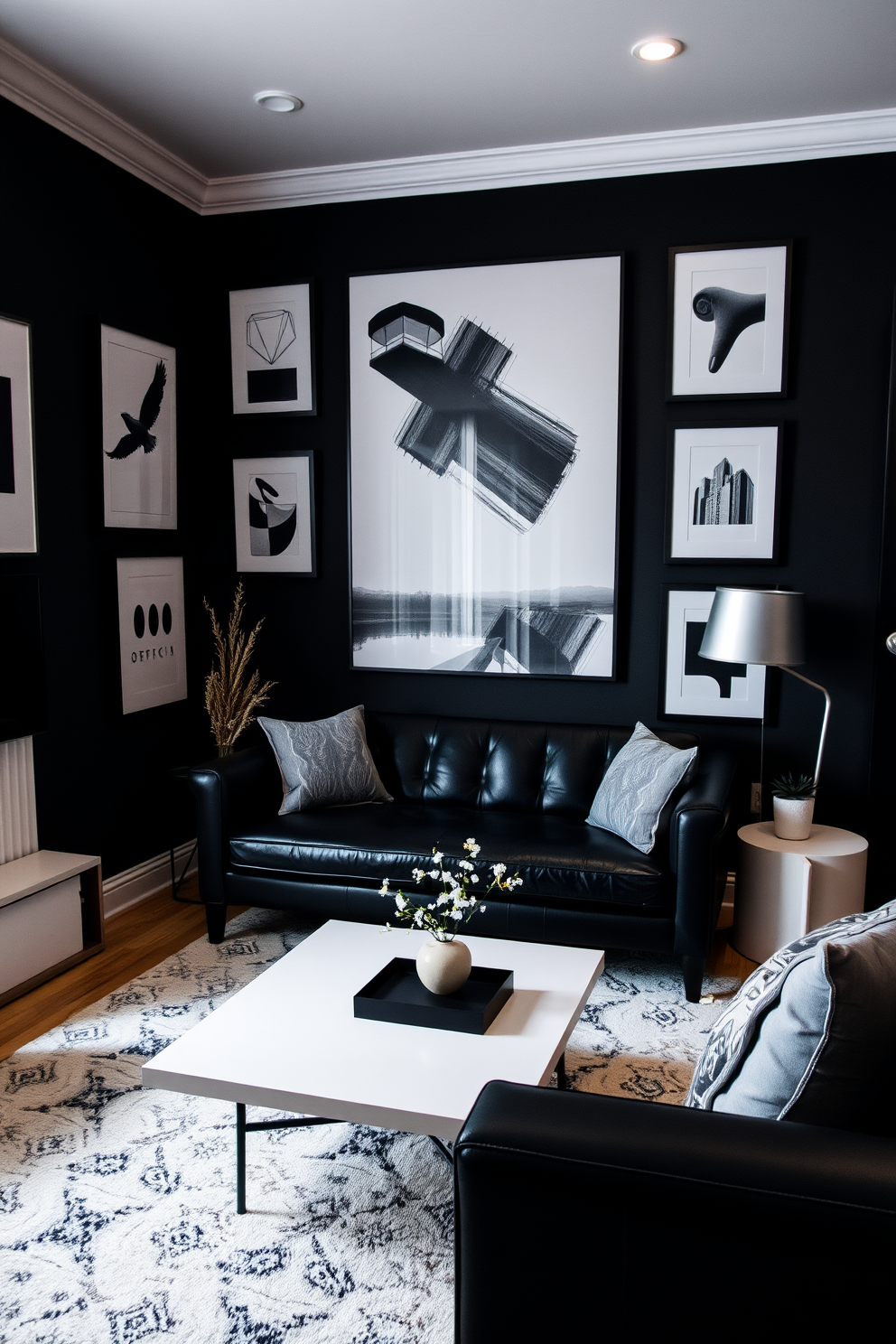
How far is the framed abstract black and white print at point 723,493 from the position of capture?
3.90 metres

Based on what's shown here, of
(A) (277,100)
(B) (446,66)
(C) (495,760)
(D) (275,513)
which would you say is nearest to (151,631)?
(D) (275,513)

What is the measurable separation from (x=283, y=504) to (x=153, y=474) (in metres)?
0.59

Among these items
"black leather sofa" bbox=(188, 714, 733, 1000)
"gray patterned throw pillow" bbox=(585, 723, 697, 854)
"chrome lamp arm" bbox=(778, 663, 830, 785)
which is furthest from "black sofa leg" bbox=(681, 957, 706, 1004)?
"chrome lamp arm" bbox=(778, 663, 830, 785)

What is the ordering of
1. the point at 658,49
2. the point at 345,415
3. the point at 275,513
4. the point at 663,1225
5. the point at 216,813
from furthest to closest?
1. the point at 275,513
2. the point at 345,415
3. the point at 216,813
4. the point at 658,49
5. the point at 663,1225

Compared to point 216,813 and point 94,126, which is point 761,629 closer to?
point 216,813

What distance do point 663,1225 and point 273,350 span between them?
A: 3978 millimetres

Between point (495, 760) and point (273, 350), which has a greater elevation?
point (273, 350)

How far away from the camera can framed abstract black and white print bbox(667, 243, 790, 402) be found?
383 cm

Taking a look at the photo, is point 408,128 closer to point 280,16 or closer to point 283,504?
point 280,16

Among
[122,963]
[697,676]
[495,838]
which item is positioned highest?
[697,676]

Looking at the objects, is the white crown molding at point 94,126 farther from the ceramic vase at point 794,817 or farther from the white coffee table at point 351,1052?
the ceramic vase at point 794,817

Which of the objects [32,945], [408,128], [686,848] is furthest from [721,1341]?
[408,128]

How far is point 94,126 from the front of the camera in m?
3.67

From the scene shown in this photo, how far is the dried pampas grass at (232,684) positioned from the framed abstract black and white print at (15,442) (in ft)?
3.48
